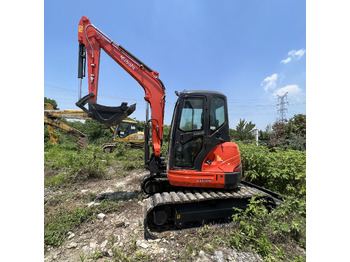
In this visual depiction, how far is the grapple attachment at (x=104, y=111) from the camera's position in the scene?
12.6 ft

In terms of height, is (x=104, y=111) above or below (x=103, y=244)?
above

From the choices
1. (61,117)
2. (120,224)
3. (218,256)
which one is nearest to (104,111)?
(120,224)

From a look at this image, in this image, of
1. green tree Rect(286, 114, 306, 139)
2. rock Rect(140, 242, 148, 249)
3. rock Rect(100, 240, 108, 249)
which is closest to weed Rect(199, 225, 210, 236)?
rock Rect(140, 242, 148, 249)

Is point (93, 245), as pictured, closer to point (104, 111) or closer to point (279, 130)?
point (104, 111)

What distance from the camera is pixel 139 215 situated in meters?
3.62

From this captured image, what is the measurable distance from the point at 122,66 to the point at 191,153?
2.75 metres

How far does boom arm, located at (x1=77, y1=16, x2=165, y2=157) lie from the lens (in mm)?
3930

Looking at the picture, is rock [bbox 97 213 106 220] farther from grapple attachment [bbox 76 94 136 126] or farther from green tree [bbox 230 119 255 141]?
green tree [bbox 230 119 255 141]

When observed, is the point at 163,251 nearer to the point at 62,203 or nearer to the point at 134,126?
the point at 62,203

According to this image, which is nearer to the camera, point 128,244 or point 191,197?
point 128,244

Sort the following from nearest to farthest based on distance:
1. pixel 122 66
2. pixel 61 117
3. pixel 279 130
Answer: pixel 122 66 < pixel 61 117 < pixel 279 130

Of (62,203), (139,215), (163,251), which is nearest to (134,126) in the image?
(62,203)

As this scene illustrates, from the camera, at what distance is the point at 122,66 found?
161 inches

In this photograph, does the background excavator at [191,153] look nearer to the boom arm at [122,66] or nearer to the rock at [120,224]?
the boom arm at [122,66]
